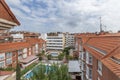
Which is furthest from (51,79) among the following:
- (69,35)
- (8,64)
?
(69,35)

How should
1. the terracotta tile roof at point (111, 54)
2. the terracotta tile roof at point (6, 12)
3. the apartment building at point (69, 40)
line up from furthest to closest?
1. the apartment building at point (69, 40)
2. the terracotta tile roof at point (111, 54)
3. the terracotta tile roof at point (6, 12)

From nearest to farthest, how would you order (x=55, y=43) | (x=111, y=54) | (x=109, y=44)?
(x=111, y=54) → (x=109, y=44) → (x=55, y=43)

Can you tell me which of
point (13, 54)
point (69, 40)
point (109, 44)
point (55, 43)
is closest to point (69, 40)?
point (69, 40)

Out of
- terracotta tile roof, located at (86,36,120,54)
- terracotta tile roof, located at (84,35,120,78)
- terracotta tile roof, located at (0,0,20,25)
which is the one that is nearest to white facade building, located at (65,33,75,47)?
terracotta tile roof, located at (86,36,120,54)

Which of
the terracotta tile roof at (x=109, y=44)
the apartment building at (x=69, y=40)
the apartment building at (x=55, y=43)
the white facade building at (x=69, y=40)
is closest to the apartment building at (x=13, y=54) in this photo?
the terracotta tile roof at (x=109, y=44)

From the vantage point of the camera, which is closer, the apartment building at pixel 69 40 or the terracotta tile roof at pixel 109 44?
the terracotta tile roof at pixel 109 44

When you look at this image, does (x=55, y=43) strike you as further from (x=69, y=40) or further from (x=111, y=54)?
(x=111, y=54)

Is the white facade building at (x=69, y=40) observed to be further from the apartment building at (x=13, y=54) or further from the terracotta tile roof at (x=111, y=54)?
the terracotta tile roof at (x=111, y=54)

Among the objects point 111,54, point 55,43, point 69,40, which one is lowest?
point 55,43

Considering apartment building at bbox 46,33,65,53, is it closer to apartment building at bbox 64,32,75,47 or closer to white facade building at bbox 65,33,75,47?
white facade building at bbox 65,33,75,47

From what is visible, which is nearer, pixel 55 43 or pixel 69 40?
pixel 55 43

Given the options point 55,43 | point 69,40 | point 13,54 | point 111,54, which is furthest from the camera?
point 69,40

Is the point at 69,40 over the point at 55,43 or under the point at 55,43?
over

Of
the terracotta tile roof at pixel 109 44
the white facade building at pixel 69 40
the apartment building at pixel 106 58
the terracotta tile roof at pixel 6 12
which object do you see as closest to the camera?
the terracotta tile roof at pixel 6 12
